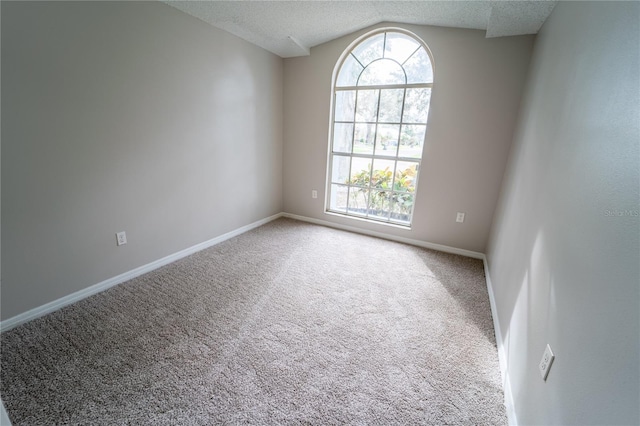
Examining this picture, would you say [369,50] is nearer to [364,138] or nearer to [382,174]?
[364,138]

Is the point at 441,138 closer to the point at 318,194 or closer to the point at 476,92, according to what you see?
the point at 476,92

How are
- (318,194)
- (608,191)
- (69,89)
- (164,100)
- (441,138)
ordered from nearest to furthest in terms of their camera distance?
(608,191)
(69,89)
(164,100)
(441,138)
(318,194)

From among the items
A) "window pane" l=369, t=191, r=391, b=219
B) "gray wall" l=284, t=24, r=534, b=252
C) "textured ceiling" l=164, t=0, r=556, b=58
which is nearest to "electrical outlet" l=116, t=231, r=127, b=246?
"textured ceiling" l=164, t=0, r=556, b=58

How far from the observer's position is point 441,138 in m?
2.70

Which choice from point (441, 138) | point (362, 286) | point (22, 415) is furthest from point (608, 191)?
point (22, 415)

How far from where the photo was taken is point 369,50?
2953 millimetres

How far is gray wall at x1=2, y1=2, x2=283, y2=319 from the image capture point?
4.97 feet

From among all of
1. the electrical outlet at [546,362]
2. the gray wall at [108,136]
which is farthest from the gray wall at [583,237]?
the gray wall at [108,136]

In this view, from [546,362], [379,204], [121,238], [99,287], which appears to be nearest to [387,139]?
[379,204]

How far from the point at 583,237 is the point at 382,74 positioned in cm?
265

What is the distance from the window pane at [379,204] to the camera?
10.7ft

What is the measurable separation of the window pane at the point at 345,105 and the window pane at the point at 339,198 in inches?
35.4

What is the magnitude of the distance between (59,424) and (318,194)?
2.95m

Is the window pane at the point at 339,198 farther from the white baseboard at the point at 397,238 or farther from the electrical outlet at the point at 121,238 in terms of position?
the electrical outlet at the point at 121,238
